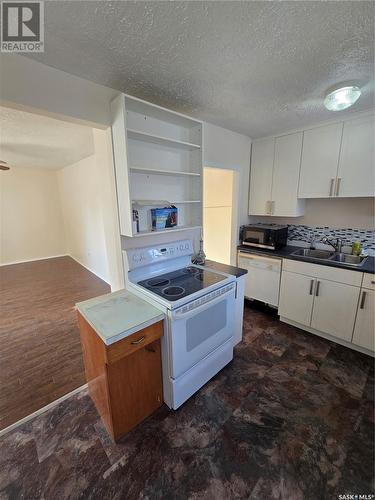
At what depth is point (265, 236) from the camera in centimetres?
285

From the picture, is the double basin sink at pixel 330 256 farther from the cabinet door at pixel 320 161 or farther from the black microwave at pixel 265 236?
the cabinet door at pixel 320 161

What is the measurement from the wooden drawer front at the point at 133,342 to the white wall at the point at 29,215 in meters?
5.94

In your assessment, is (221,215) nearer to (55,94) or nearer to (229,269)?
(229,269)

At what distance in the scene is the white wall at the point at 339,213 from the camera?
247cm

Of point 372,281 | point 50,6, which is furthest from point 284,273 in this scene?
point 50,6

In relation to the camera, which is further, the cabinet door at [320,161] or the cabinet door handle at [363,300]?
the cabinet door at [320,161]

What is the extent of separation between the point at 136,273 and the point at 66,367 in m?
1.21

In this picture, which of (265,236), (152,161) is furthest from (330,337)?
(152,161)

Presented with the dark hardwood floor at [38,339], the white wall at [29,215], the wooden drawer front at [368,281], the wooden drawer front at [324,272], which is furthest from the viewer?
the white wall at [29,215]

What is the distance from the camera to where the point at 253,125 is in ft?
8.25

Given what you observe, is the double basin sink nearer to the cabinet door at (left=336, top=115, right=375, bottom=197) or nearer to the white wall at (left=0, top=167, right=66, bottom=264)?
the cabinet door at (left=336, top=115, right=375, bottom=197)

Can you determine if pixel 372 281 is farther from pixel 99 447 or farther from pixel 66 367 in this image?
pixel 66 367

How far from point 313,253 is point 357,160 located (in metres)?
1.16

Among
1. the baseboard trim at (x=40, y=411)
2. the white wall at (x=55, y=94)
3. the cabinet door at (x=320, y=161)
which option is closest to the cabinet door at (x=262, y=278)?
the cabinet door at (x=320, y=161)
